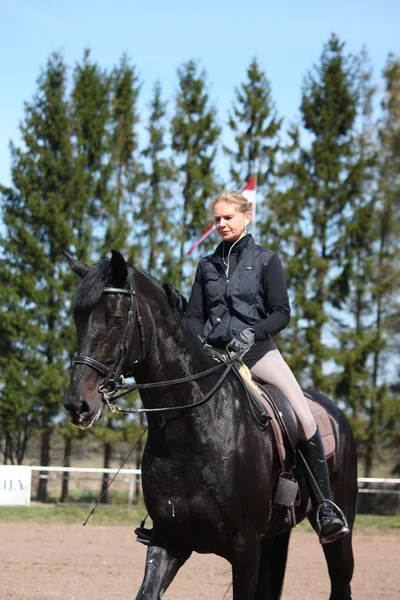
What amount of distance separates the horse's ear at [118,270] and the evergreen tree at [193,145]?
25.8 meters

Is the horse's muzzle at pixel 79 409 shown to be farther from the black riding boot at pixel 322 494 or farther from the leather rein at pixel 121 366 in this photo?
the black riding boot at pixel 322 494

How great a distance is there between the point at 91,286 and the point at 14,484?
13.7 m

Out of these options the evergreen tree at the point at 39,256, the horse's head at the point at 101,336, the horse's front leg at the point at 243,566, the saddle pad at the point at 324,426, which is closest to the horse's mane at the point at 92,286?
the horse's head at the point at 101,336

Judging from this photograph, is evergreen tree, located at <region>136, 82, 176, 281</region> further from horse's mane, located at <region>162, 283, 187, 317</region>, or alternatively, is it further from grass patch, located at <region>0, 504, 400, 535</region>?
horse's mane, located at <region>162, 283, 187, 317</region>

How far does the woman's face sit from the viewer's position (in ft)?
17.6

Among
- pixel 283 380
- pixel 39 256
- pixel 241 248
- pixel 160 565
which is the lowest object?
pixel 160 565

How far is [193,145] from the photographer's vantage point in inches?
1225

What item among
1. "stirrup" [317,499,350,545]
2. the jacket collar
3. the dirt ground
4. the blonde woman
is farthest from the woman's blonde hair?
the dirt ground

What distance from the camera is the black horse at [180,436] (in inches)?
175

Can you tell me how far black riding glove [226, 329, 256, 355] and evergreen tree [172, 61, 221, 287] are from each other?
82.4 ft

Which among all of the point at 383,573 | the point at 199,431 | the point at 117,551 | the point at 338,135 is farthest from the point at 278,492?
the point at 338,135

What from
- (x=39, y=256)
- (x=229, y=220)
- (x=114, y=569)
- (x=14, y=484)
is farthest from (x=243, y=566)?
(x=39, y=256)

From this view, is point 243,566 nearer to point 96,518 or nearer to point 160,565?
point 160,565

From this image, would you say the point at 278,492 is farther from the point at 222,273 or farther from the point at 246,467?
the point at 222,273
